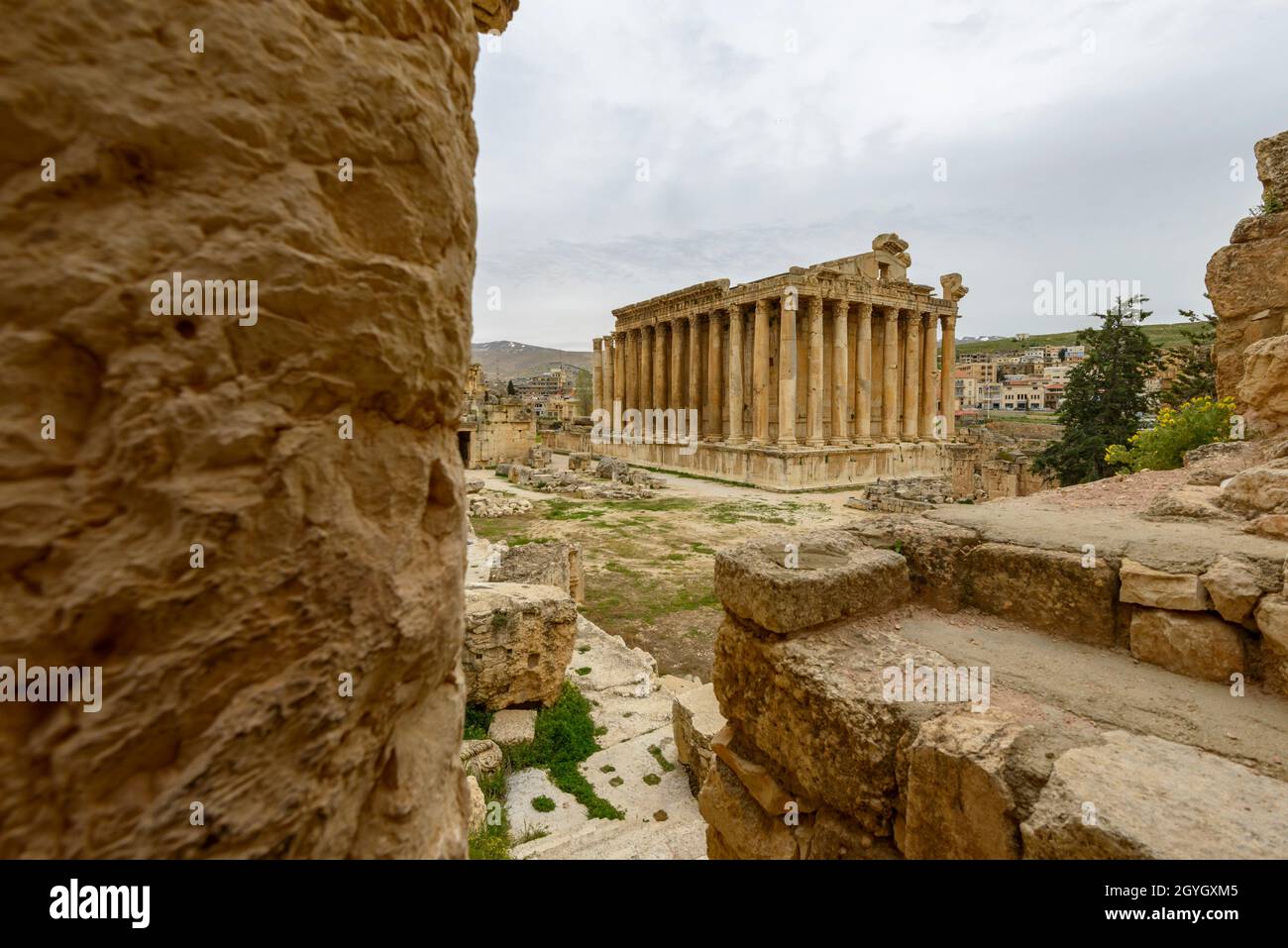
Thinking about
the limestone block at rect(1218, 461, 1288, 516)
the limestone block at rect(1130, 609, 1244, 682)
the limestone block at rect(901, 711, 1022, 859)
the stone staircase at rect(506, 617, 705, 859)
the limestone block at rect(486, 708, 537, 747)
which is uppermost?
the limestone block at rect(1218, 461, 1288, 516)

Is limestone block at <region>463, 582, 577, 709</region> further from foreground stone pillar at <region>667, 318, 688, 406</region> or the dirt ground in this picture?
foreground stone pillar at <region>667, 318, 688, 406</region>

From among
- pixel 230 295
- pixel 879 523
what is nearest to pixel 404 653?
pixel 230 295

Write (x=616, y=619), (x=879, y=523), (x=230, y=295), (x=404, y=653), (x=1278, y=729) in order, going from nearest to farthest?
(x=230, y=295) < (x=404, y=653) < (x=1278, y=729) < (x=879, y=523) < (x=616, y=619)

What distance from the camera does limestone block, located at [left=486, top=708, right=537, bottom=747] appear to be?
5.65 metres

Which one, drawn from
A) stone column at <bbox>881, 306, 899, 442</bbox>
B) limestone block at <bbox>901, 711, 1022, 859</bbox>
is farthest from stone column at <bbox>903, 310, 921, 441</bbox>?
limestone block at <bbox>901, 711, 1022, 859</bbox>

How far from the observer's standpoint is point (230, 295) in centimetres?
123

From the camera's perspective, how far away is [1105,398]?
70.1 feet

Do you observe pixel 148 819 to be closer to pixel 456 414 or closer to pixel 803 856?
pixel 456 414

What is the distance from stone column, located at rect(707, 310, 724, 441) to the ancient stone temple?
0.06 metres

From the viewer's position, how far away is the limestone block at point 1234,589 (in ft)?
9.94

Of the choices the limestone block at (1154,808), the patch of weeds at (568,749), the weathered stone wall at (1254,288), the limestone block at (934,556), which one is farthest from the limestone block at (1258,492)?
the patch of weeds at (568,749)

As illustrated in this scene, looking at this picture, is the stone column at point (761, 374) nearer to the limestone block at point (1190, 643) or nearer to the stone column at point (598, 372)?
the stone column at point (598, 372)

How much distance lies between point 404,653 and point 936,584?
12.4 feet
